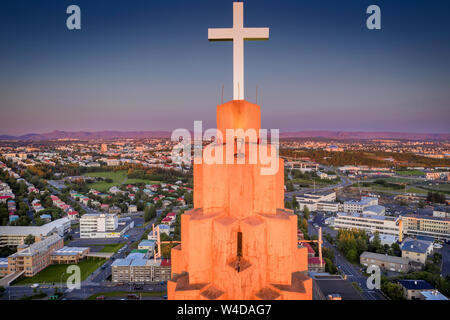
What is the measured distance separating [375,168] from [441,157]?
8.83 meters

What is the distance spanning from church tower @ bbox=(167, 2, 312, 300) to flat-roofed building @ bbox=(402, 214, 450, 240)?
26560 millimetres

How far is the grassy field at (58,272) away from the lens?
17.1 m

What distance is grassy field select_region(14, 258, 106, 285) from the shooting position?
56.0ft

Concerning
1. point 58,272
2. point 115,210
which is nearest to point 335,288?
point 58,272

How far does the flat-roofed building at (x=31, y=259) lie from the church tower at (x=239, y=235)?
1955cm

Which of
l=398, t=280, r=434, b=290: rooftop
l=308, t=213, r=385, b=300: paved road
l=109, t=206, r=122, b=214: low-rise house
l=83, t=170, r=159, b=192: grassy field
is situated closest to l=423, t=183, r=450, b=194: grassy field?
l=308, t=213, r=385, b=300: paved road

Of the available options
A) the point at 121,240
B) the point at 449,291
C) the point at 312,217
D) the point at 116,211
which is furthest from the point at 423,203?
the point at 116,211

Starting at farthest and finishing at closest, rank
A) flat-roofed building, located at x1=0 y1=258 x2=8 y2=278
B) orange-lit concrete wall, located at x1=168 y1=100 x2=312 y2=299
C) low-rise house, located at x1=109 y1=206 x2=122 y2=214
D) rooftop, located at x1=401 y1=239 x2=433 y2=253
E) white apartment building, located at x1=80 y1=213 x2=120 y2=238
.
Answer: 1. low-rise house, located at x1=109 y1=206 x2=122 y2=214
2. white apartment building, located at x1=80 y1=213 x2=120 y2=238
3. rooftop, located at x1=401 y1=239 x2=433 y2=253
4. flat-roofed building, located at x1=0 y1=258 x2=8 y2=278
5. orange-lit concrete wall, located at x1=168 y1=100 x2=312 y2=299

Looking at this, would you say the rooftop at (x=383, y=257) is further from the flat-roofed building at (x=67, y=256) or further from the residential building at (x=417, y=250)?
the flat-roofed building at (x=67, y=256)

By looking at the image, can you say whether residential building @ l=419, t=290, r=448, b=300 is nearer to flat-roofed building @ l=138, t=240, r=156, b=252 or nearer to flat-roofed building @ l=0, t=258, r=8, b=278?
flat-roofed building @ l=138, t=240, r=156, b=252

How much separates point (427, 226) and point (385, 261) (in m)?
9.18

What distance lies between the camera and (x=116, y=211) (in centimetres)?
3192

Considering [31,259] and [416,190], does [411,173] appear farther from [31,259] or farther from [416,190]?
[31,259]

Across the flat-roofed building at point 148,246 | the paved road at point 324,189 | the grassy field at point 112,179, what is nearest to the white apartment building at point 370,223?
the paved road at point 324,189
